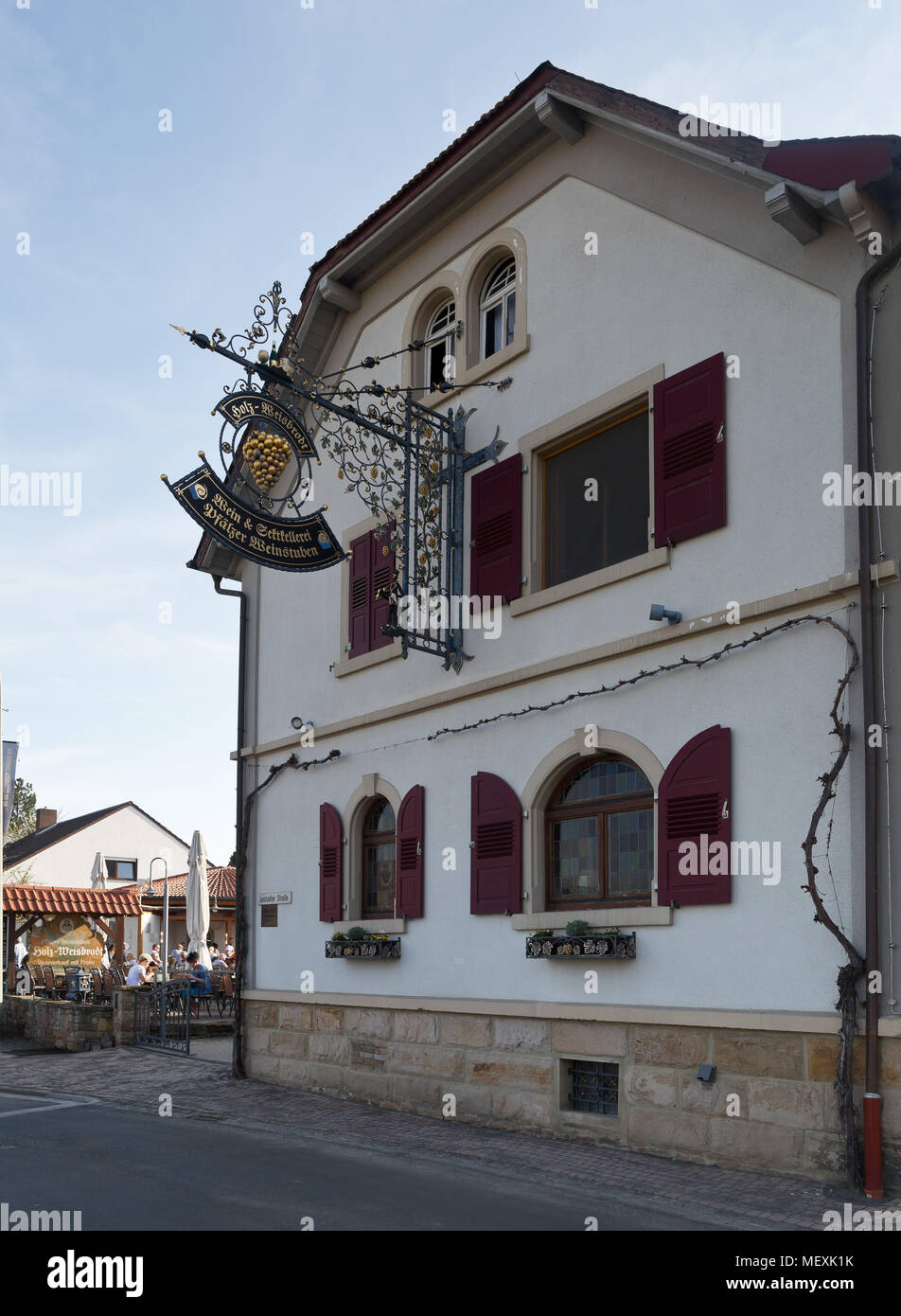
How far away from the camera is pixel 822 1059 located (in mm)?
8742

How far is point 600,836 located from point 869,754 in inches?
119

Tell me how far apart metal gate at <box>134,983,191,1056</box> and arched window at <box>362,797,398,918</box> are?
4373mm

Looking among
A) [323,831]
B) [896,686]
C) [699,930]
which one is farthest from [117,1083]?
[896,686]

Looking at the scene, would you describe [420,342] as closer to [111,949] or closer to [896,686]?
[896,686]

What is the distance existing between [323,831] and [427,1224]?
7.52 meters

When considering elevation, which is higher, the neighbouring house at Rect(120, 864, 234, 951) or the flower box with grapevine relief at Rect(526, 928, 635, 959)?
the flower box with grapevine relief at Rect(526, 928, 635, 959)

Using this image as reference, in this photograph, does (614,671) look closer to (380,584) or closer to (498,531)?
(498,531)

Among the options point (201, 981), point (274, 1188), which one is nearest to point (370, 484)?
point (274, 1188)

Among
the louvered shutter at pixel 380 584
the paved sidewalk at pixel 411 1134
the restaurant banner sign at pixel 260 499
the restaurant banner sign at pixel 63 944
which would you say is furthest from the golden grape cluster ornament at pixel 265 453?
the restaurant banner sign at pixel 63 944

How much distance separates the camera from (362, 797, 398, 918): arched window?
1409 cm

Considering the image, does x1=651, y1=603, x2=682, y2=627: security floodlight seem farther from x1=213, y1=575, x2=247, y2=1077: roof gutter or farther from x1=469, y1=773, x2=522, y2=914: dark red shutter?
x1=213, y1=575, x2=247, y2=1077: roof gutter

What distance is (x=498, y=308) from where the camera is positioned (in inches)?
530

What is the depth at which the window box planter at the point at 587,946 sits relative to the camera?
410 inches

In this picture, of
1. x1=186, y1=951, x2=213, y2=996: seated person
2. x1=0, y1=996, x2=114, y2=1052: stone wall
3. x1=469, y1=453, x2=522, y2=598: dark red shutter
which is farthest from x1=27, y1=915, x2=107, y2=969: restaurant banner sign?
x1=469, y1=453, x2=522, y2=598: dark red shutter
